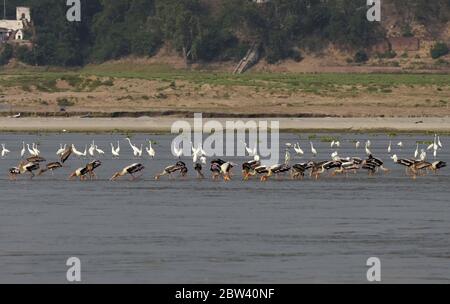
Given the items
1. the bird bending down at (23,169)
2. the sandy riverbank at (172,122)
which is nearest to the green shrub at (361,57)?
the sandy riverbank at (172,122)

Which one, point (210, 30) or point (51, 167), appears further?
point (210, 30)

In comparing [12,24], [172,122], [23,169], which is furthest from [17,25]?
[23,169]

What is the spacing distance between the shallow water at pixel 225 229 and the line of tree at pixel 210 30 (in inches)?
2650

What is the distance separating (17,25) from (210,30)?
687 inches

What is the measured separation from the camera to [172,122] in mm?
59500

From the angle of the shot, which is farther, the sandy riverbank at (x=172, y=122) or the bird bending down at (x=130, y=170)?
the sandy riverbank at (x=172, y=122)

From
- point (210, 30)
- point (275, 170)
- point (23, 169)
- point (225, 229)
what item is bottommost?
point (23, 169)

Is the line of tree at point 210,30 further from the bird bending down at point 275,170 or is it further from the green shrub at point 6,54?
the bird bending down at point 275,170

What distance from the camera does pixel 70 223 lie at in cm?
2427

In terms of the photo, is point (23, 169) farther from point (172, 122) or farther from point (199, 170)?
point (172, 122)

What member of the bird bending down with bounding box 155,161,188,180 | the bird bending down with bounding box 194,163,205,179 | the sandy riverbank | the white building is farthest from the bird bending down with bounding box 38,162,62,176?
the white building

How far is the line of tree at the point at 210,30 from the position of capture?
10138 centimetres
